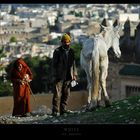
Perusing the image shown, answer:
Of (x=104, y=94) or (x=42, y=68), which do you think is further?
(x=42, y=68)

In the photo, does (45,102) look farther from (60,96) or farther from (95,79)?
(95,79)

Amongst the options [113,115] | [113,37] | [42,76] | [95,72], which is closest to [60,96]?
[95,72]

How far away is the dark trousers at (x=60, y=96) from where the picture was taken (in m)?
4.91

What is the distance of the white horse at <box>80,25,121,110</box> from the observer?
4926mm

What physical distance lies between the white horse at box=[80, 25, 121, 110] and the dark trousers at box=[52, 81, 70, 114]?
0.17m

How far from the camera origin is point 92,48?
193 inches

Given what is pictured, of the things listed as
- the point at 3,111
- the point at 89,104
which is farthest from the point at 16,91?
the point at 89,104

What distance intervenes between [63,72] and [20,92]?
34 centimetres

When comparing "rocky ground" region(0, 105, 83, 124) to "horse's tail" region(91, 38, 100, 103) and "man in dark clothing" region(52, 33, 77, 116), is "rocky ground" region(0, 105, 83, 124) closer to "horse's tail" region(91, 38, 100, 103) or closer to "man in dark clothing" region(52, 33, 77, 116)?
"man in dark clothing" region(52, 33, 77, 116)

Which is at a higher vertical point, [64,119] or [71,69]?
[71,69]

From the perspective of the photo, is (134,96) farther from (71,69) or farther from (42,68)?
(42,68)
